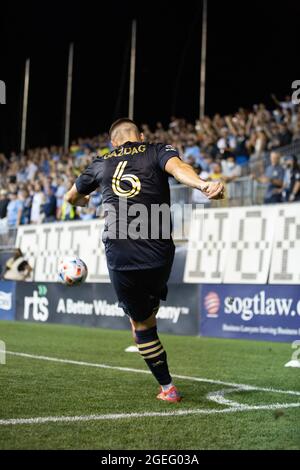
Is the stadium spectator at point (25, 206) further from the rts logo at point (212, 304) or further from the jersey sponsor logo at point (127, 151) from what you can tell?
the jersey sponsor logo at point (127, 151)

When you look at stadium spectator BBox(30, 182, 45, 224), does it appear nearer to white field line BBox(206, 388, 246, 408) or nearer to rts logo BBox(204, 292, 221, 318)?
rts logo BBox(204, 292, 221, 318)

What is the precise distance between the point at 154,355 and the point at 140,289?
0.59m

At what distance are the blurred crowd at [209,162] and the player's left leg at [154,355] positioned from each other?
854cm

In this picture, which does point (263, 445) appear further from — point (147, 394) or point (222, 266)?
point (222, 266)

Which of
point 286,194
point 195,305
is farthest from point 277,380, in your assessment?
point 286,194

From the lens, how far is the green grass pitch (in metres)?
4.18

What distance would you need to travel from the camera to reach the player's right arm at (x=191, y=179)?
4.89 meters

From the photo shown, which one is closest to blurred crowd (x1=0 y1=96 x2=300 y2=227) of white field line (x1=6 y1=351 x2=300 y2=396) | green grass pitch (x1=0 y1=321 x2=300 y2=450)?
green grass pitch (x1=0 y1=321 x2=300 y2=450)

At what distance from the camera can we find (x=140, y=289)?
5648mm

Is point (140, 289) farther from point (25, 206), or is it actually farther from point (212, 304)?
point (25, 206)

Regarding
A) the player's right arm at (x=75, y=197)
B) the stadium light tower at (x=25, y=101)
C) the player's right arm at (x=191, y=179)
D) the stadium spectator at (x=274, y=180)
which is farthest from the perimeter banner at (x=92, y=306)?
the stadium light tower at (x=25, y=101)

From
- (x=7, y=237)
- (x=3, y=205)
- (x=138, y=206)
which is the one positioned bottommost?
(x=138, y=206)

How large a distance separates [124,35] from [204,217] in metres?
18.9

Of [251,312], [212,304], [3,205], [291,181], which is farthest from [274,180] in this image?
[3,205]
